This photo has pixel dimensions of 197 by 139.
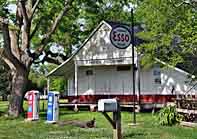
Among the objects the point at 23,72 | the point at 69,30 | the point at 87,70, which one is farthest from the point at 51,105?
the point at 69,30

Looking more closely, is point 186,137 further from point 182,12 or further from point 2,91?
point 2,91

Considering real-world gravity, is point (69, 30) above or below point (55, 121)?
above

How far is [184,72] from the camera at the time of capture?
93.8 feet

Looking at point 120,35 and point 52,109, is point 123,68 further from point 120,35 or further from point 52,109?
point 52,109

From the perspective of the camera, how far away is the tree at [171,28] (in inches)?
725

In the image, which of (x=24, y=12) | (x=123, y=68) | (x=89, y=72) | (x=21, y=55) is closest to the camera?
(x=24, y=12)

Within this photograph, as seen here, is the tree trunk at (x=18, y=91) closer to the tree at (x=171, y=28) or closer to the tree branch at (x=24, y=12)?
the tree branch at (x=24, y=12)

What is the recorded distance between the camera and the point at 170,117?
17969mm

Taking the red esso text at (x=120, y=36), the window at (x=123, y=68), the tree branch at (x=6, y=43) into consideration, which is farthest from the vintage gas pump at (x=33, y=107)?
the window at (x=123, y=68)

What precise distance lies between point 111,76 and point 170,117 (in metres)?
14.9

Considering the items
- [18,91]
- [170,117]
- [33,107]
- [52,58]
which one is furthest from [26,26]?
[52,58]

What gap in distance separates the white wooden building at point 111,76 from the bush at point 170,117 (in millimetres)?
9943

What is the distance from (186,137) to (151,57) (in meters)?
9.51

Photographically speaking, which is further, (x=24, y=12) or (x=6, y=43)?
(x=24, y=12)
